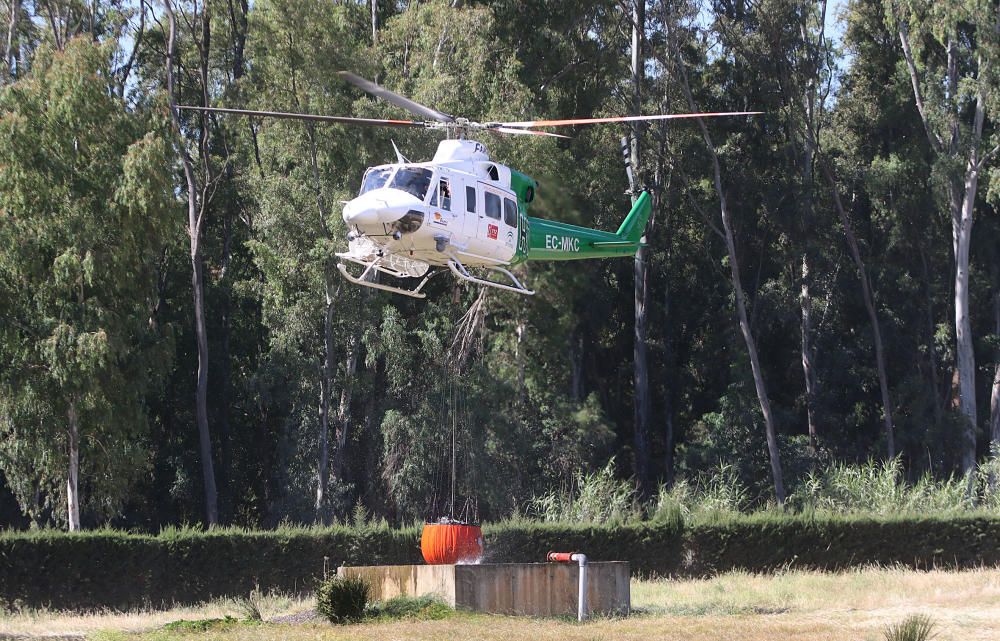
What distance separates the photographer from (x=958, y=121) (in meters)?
35.4

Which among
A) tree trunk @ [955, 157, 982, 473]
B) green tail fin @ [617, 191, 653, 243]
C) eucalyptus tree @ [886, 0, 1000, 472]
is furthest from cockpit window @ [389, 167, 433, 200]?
tree trunk @ [955, 157, 982, 473]

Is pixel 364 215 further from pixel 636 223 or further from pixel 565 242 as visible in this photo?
pixel 636 223

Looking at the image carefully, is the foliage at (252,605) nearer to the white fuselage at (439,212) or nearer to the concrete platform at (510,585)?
the concrete platform at (510,585)

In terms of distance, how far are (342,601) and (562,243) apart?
26.1 ft

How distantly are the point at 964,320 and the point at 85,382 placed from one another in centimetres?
2390

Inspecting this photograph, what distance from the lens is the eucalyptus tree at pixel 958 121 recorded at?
34.4 meters

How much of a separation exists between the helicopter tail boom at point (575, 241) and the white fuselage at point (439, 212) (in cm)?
144

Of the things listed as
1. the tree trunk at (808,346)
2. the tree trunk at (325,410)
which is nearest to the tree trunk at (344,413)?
the tree trunk at (325,410)

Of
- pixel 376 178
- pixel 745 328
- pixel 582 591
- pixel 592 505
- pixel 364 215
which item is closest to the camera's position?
pixel 582 591

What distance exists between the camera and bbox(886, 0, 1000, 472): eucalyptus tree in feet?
113

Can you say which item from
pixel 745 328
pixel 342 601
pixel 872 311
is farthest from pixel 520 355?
pixel 342 601

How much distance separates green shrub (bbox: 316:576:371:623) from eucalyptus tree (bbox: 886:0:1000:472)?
24.7 metres

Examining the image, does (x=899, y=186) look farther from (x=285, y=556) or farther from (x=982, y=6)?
(x=285, y=556)

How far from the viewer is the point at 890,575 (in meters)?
21.0
